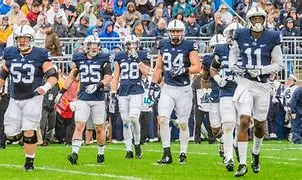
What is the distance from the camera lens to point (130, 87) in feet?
59.5

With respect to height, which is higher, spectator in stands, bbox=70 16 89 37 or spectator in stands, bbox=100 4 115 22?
spectator in stands, bbox=100 4 115 22

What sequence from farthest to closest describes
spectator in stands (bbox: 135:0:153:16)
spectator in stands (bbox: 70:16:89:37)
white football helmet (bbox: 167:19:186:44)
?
spectator in stands (bbox: 135:0:153:16) → spectator in stands (bbox: 70:16:89:37) → white football helmet (bbox: 167:19:186:44)

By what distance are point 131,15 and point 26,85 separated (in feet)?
38.3

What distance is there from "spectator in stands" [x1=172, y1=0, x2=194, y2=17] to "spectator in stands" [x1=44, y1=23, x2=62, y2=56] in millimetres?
4393

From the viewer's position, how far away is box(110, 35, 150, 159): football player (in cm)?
1794

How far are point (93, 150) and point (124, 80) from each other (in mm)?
2193

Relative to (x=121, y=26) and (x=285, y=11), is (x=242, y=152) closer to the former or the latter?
(x=121, y=26)

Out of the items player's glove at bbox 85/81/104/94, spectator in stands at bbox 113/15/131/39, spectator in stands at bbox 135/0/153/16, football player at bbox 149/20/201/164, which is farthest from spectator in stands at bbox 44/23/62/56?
football player at bbox 149/20/201/164

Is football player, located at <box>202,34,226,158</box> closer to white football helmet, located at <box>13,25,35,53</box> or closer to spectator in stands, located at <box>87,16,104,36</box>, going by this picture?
white football helmet, located at <box>13,25,35,53</box>

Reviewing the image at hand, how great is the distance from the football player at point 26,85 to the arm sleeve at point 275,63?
3093mm

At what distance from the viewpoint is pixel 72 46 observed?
24859 mm

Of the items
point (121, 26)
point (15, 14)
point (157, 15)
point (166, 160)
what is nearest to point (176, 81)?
point (166, 160)

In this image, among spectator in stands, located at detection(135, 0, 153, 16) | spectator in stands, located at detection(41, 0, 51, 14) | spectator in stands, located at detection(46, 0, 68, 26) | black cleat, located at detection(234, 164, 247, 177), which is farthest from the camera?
spectator in stands, located at detection(135, 0, 153, 16)

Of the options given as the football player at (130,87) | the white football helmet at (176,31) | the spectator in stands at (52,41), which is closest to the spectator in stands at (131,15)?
the spectator in stands at (52,41)
